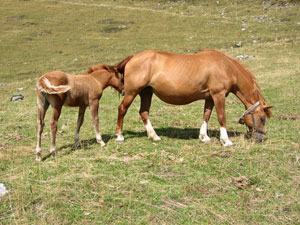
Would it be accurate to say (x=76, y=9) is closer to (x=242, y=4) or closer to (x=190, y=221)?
(x=242, y=4)

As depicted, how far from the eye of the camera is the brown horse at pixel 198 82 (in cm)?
777

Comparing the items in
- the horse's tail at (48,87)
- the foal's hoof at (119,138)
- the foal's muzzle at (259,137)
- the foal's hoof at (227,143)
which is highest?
the horse's tail at (48,87)

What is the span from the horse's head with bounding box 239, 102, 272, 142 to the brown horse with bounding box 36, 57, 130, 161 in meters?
3.30

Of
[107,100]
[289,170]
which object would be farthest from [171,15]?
[289,170]

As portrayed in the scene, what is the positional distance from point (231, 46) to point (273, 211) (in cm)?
2376

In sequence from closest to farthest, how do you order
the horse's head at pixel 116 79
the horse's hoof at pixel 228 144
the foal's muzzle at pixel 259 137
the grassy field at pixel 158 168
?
the grassy field at pixel 158 168 → the horse's hoof at pixel 228 144 → the foal's muzzle at pixel 259 137 → the horse's head at pixel 116 79

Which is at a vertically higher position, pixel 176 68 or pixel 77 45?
pixel 176 68

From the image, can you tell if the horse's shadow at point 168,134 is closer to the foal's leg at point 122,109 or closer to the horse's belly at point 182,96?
the foal's leg at point 122,109

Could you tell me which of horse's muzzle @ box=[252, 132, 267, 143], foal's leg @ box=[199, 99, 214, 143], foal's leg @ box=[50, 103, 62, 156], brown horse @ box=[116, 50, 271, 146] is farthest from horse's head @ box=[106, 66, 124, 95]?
horse's muzzle @ box=[252, 132, 267, 143]

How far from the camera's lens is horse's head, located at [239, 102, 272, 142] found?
7.70 meters

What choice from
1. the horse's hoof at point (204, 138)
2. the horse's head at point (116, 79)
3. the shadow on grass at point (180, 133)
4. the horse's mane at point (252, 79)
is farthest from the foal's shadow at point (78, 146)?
the horse's mane at point (252, 79)

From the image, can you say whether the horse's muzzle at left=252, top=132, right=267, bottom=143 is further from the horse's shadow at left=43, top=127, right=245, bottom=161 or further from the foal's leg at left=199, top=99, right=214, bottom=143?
the foal's leg at left=199, top=99, right=214, bottom=143

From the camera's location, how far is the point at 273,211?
4.70 m

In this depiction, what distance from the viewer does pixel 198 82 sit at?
7836 millimetres
